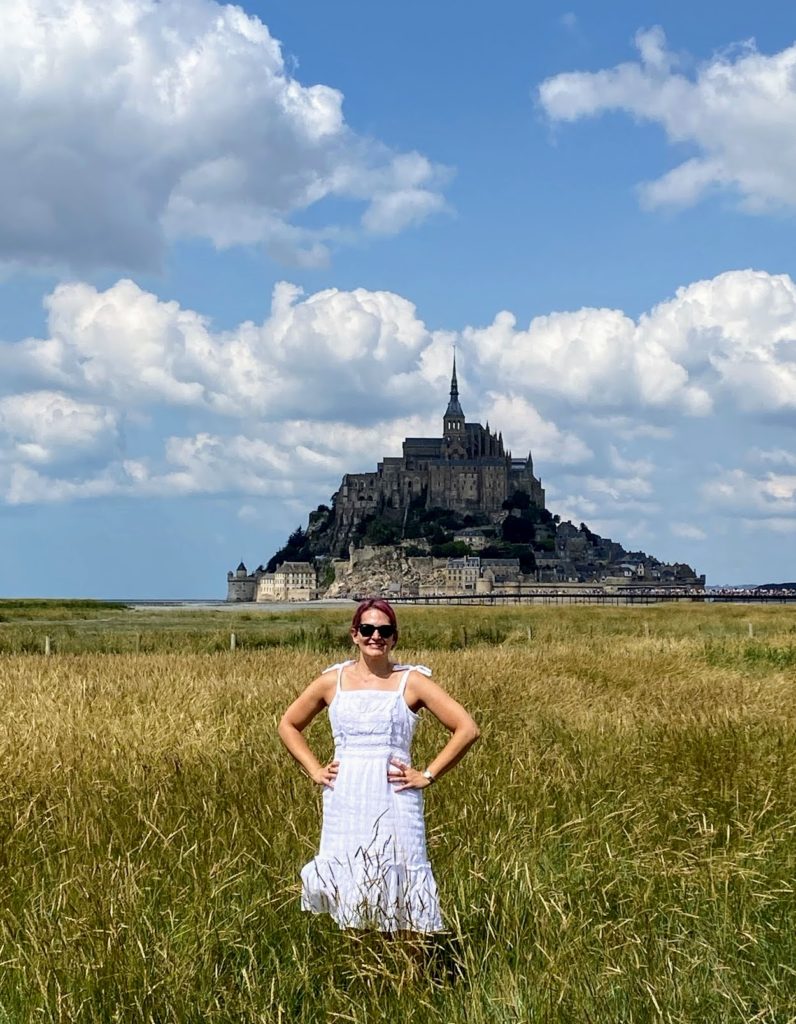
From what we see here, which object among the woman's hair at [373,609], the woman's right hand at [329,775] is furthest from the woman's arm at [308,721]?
the woman's hair at [373,609]

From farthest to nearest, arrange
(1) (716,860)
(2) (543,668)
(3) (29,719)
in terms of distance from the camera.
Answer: (2) (543,668) < (3) (29,719) < (1) (716,860)

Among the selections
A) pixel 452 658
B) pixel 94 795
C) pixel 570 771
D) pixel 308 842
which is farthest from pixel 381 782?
pixel 452 658

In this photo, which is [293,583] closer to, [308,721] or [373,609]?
[308,721]

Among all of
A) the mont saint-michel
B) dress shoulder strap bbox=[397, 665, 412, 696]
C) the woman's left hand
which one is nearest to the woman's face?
dress shoulder strap bbox=[397, 665, 412, 696]

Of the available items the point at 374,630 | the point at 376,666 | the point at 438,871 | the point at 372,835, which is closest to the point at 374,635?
the point at 374,630

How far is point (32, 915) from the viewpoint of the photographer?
153 inches

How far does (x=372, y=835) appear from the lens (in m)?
3.73

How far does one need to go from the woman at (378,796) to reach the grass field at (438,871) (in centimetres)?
14

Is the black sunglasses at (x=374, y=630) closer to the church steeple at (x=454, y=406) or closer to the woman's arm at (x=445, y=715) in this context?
the woman's arm at (x=445, y=715)

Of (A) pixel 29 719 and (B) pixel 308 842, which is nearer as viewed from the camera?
(B) pixel 308 842

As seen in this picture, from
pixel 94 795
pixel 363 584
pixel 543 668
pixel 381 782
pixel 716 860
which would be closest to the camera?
pixel 381 782

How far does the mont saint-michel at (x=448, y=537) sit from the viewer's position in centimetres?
15038

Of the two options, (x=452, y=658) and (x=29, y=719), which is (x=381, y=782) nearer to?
A: (x=29, y=719)

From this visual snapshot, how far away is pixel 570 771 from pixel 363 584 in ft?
495
